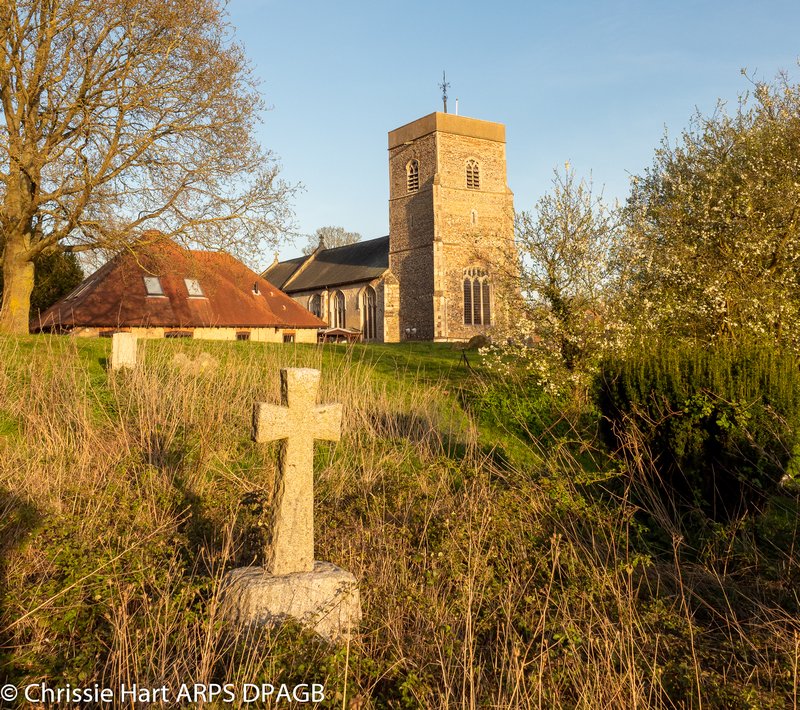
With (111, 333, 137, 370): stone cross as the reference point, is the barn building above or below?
above

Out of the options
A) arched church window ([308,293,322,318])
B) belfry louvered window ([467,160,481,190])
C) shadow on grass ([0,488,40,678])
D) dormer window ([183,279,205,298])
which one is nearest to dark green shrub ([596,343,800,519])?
shadow on grass ([0,488,40,678])

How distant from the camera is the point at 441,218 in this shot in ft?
126

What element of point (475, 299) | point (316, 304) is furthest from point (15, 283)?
point (316, 304)

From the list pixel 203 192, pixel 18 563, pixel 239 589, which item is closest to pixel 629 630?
pixel 239 589

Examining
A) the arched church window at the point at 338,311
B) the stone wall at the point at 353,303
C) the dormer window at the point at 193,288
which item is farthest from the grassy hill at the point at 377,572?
the arched church window at the point at 338,311

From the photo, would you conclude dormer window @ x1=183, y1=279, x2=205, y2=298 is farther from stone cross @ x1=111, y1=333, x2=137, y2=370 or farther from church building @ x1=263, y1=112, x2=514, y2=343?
stone cross @ x1=111, y1=333, x2=137, y2=370

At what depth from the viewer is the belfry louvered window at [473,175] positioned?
4004 centimetres

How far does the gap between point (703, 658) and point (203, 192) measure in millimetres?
14090

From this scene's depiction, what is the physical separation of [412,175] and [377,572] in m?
38.4

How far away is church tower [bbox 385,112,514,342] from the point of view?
38.2 metres

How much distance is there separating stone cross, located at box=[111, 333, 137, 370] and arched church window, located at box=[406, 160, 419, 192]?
32736 mm

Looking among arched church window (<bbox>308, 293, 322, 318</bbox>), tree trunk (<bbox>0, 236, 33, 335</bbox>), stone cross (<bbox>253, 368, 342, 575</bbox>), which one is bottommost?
stone cross (<bbox>253, 368, 342, 575</bbox>)

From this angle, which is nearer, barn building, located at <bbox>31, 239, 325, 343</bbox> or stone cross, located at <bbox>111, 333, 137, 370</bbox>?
stone cross, located at <bbox>111, 333, 137, 370</bbox>

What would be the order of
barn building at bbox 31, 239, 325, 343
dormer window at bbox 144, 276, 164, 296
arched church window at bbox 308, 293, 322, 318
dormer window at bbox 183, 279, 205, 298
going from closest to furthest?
1. barn building at bbox 31, 239, 325, 343
2. dormer window at bbox 144, 276, 164, 296
3. dormer window at bbox 183, 279, 205, 298
4. arched church window at bbox 308, 293, 322, 318
